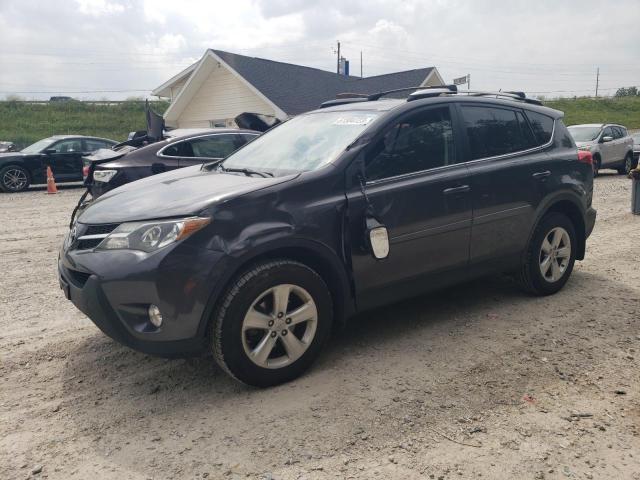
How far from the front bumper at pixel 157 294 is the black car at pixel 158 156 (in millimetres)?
→ 4545

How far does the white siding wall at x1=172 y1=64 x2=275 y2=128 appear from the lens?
71.2 ft

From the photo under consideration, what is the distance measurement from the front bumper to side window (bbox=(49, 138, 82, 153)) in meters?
13.7

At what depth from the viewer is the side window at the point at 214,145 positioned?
8.15 m

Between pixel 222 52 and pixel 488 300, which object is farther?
pixel 222 52

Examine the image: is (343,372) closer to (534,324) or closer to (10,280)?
(534,324)

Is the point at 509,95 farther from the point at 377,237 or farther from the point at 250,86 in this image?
the point at 250,86

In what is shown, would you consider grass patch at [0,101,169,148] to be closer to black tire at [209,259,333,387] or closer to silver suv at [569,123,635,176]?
silver suv at [569,123,635,176]

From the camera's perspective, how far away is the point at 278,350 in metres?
3.37

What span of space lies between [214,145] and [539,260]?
528 centimetres

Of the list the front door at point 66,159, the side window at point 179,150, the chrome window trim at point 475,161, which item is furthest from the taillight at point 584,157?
the front door at point 66,159

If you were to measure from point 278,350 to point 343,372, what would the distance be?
47 cm

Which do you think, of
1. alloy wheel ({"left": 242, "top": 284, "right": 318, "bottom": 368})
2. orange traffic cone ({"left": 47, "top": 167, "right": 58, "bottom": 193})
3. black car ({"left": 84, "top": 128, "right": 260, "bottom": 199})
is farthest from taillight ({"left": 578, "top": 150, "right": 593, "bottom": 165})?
orange traffic cone ({"left": 47, "top": 167, "right": 58, "bottom": 193})

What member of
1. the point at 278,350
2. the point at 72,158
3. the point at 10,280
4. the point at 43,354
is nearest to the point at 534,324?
the point at 278,350

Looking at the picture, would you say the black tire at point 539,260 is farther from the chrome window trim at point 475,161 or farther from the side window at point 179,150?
the side window at point 179,150
